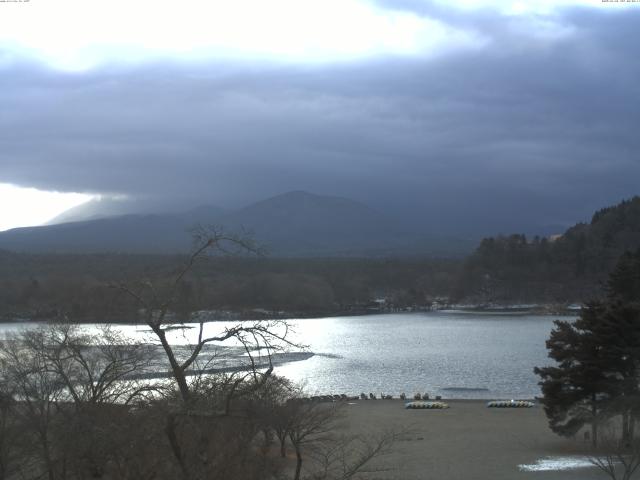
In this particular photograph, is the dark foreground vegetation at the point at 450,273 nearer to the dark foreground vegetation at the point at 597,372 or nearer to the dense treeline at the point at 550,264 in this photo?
the dense treeline at the point at 550,264

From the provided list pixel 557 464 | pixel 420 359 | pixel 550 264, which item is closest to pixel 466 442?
pixel 557 464

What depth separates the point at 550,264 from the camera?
15200 cm

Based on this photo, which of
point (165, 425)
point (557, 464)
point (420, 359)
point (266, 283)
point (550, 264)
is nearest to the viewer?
point (165, 425)

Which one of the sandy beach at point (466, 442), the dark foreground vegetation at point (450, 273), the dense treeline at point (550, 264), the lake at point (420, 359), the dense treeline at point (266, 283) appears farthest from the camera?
the dense treeline at point (550, 264)

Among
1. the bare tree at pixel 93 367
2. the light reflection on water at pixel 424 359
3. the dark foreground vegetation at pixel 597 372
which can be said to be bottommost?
the light reflection on water at pixel 424 359

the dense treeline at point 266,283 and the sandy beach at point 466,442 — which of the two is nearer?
the sandy beach at point 466,442

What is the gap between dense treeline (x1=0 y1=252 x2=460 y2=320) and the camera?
80.1m

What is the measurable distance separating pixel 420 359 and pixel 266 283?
5004cm

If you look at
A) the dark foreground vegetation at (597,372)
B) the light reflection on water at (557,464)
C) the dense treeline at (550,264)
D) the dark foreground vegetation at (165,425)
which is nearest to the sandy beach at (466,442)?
the light reflection on water at (557,464)

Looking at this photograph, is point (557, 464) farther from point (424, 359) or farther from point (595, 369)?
point (424, 359)

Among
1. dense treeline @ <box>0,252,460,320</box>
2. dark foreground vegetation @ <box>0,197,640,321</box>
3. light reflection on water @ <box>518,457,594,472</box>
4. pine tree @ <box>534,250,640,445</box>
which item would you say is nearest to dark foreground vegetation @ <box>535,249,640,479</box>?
pine tree @ <box>534,250,640,445</box>

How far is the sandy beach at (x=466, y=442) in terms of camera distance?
22719 mm

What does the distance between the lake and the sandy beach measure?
4.66 meters

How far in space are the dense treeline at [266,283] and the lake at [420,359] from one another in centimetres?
577
